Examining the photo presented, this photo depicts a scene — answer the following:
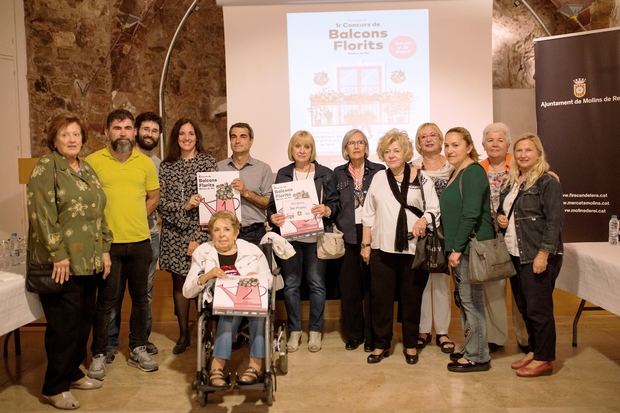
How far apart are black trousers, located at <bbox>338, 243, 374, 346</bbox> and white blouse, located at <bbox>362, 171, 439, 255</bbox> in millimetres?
340

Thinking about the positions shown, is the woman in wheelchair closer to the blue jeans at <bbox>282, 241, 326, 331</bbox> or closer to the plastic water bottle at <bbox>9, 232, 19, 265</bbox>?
the blue jeans at <bbox>282, 241, 326, 331</bbox>

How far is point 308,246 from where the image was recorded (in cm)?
405

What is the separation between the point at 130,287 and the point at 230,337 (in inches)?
37.3

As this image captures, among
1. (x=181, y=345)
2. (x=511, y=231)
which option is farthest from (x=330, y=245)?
(x=181, y=345)

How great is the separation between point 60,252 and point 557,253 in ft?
9.20

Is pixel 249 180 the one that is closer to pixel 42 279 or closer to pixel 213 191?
pixel 213 191

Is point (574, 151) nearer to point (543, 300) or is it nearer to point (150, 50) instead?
point (543, 300)

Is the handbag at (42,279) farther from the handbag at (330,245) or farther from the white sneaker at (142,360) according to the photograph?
the handbag at (330,245)

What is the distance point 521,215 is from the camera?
342cm

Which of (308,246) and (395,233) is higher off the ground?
(395,233)

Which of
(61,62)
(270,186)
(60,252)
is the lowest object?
(60,252)

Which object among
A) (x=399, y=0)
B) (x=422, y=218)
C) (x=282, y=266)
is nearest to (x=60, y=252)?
(x=282, y=266)

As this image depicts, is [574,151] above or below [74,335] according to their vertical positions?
above

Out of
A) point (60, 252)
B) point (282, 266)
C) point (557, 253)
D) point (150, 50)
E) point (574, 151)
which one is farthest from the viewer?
point (150, 50)
